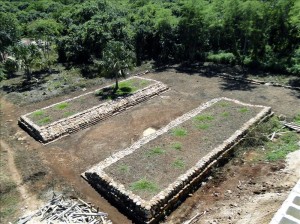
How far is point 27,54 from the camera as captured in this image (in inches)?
1119

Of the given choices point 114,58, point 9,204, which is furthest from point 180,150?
point 114,58

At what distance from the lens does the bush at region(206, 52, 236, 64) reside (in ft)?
107

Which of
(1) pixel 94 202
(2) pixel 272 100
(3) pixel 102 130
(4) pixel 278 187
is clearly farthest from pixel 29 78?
(4) pixel 278 187

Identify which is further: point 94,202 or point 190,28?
point 190,28

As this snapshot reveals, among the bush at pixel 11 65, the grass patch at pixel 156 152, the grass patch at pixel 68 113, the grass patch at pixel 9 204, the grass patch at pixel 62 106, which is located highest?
the bush at pixel 11 65

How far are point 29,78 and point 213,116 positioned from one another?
18.9 metres

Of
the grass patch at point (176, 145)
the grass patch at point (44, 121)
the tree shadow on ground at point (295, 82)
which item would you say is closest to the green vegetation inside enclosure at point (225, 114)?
the grass patch at point (176, 145)

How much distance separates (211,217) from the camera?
43.5 feet

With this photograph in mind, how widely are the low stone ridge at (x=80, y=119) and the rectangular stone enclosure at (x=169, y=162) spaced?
4.87 m

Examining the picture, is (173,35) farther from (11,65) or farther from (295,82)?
(11,65)

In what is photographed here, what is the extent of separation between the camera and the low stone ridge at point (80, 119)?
66.4 feet

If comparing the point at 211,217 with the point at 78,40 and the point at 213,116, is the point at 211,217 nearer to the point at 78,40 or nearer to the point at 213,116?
the point at 213,116

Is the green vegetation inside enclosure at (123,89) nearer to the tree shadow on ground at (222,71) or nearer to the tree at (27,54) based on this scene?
the tree shadow on ground at (222,71)

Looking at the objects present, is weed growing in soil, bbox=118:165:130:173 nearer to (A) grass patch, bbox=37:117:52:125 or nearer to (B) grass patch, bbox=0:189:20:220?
(B) grass patch, bbox=0:189:20:220
